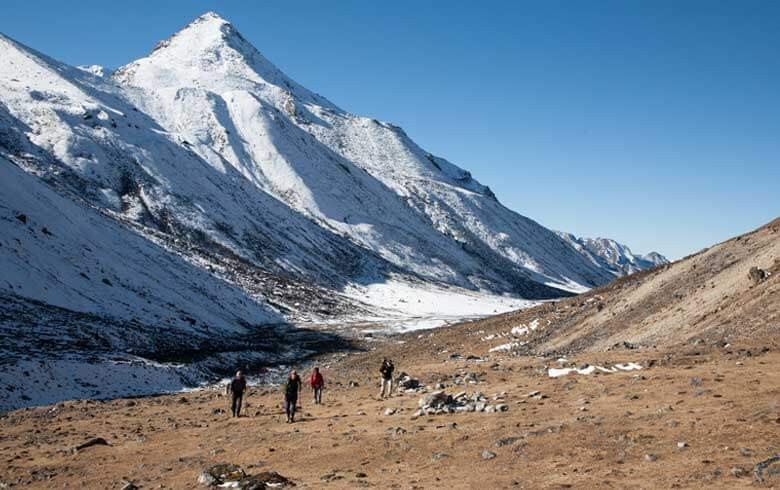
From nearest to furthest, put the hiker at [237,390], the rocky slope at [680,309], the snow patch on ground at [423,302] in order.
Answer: the hiker at [237,390] < the rocky slope at [680,309] < the snow patch on ground at [423,302]

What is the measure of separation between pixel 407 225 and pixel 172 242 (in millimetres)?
99057

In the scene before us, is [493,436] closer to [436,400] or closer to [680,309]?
[436,400]

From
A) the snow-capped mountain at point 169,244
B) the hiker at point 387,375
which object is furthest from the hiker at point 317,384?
the snow-capped mountain at point 169,244

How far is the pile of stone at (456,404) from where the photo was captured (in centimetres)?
2039

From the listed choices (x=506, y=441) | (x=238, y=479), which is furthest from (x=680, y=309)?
(x=238, y=479)

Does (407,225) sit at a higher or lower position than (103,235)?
higher

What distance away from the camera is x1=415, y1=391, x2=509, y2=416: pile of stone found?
20391 millimetres

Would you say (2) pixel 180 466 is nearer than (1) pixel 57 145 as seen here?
Yes

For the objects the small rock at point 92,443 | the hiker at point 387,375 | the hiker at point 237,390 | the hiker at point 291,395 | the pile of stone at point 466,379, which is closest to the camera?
the small rock at point 92,443

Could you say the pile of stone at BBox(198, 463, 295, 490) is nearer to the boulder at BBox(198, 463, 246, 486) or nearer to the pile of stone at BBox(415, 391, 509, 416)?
the boulder at BBox(198, 463, 246, 486)

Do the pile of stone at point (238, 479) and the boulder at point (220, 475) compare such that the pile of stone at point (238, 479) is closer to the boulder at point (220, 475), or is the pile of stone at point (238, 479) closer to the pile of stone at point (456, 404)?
the boulder at point (220, 475)

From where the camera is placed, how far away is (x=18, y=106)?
458ft

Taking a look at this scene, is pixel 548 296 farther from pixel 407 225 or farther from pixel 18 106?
pixel 18 106

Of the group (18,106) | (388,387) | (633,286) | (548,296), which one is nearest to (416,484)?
(388,387)
